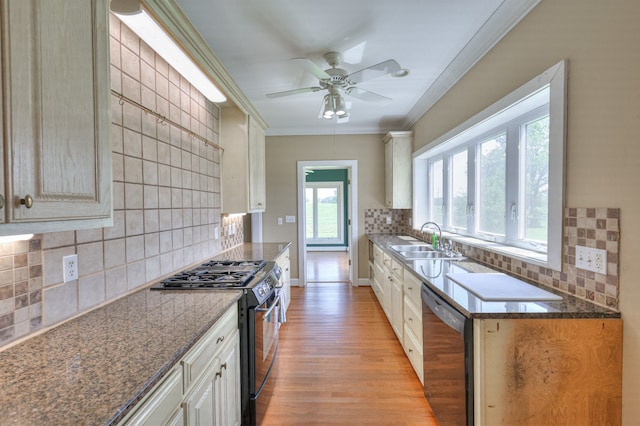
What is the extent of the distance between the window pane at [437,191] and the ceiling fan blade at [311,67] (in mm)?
2063

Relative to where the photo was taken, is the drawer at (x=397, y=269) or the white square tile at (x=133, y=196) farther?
the drawer at (x=397, y=269)

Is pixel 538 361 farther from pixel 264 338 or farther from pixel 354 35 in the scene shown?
pixel 354 35

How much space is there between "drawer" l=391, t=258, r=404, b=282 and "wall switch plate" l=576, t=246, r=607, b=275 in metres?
1.24

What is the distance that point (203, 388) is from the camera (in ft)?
3.86

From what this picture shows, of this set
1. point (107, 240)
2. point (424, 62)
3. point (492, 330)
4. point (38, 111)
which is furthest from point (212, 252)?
point (424, 62)

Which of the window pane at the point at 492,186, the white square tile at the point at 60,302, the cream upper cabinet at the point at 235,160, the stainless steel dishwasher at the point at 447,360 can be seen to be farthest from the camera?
the cream upper cabinet at the point at 235,160

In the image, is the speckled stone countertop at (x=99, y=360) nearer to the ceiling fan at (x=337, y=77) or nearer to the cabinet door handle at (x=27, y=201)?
the cabinet door handle at (x=27, y=201)

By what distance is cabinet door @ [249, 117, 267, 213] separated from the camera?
3080 millimetres

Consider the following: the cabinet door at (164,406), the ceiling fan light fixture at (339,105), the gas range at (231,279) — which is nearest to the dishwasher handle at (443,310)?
the gas range at (231,279)

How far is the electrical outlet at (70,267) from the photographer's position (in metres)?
1.19

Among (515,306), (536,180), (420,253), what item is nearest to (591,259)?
(515,306)

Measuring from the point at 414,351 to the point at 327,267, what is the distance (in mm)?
3956

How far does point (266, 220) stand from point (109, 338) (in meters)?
3.62

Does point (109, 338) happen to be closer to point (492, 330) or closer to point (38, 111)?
point (38, 111)
